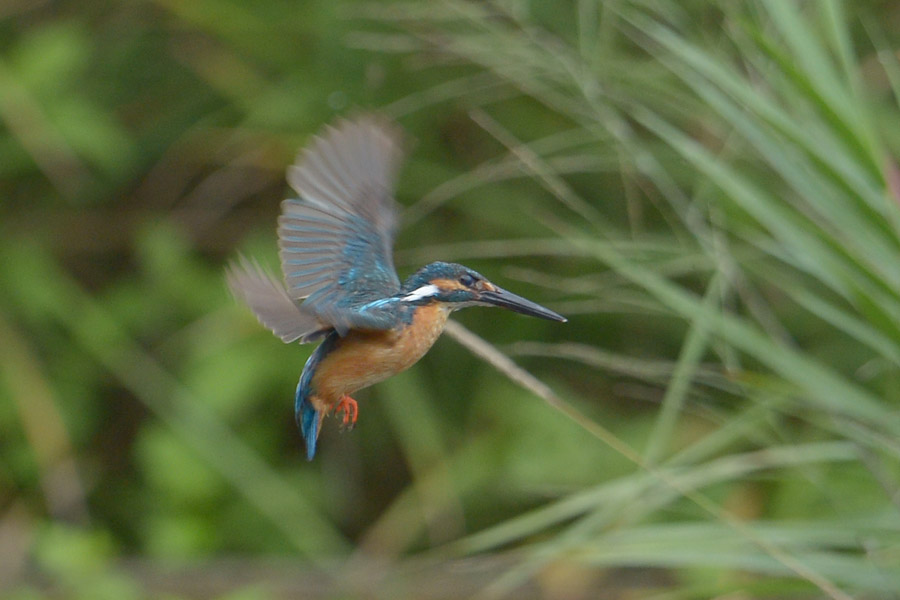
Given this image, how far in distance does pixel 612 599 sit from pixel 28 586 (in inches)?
43.9

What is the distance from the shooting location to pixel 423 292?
0.56 metres

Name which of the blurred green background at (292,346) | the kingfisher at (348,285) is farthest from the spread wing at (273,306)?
the blurred green background at (292,346)

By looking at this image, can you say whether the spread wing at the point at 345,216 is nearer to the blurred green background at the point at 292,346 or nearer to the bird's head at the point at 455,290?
the bird's head at the point at 455,290

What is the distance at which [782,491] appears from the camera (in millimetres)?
2014

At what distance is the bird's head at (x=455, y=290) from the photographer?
54 cm

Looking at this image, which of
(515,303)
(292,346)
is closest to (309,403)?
(515,303)

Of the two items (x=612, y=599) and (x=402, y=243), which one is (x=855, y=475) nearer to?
(x=612, y=599)

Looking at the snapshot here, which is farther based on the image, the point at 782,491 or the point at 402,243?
the point at 402,243

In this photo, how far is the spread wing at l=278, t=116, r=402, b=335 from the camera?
617mm

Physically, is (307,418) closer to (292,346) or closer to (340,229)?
(340,229)

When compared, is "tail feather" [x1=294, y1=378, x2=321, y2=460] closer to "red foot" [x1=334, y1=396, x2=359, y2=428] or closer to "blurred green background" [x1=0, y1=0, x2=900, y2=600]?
"red foot" [x1=334, y1=396, x2=359, y2=428]

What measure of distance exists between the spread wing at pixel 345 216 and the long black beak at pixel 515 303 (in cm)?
7

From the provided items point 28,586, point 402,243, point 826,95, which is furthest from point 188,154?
point 826,95

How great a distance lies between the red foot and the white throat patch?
0.06 metres
